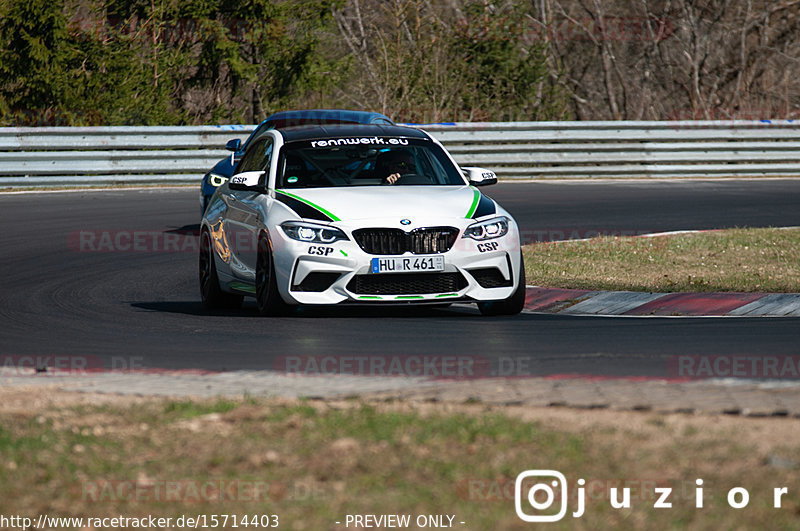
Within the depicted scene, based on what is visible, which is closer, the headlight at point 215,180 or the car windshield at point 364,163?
the car windshield at point 364,163

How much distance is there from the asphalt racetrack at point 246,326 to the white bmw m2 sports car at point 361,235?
254mm

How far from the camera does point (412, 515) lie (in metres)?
4.54

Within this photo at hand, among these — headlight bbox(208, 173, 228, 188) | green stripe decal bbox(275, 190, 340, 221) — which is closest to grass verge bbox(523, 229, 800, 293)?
green stripe decal bbox(275, 190, 340, 221)

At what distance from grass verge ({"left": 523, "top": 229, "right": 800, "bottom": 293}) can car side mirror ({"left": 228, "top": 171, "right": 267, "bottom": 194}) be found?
2.94 meters

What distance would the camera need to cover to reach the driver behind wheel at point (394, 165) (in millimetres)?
11336

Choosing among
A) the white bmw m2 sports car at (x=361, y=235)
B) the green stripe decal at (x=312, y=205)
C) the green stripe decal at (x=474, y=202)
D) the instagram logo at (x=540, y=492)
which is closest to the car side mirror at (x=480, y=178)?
the white bmw m2 sports car at (x=361, y=235)

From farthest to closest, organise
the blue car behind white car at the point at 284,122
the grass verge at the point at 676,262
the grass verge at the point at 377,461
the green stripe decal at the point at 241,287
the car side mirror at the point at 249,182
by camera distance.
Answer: the blue car behind white car at the point at 284,122
the grass verge at the point at 676,262
the car side mirror at the point at 249,182
the green stripe decal at the point at 241,287
the grass verge at the point at 377,461

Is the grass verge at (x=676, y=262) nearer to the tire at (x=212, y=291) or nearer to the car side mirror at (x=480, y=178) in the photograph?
the car side mirror at (x=480, y=178)

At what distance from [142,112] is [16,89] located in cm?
249

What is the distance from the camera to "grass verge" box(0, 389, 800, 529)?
4633 millimetres

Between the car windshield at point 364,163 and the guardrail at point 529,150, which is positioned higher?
the guardrail at point 529,150

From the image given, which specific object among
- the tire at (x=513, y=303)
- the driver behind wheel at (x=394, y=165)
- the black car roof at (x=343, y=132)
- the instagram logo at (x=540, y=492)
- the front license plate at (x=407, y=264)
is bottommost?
the instagram logo at (x=540, y=492)

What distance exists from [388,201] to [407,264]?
2.05 ft

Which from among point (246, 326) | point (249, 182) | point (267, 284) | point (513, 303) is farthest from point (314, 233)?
point (513, 303)
